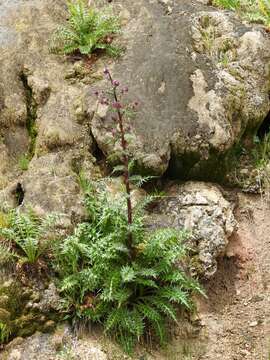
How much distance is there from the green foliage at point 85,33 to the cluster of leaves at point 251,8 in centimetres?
191

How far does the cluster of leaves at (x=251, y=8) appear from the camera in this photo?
790 centimetres

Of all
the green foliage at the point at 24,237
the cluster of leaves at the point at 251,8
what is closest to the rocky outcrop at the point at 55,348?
the green foliage at the point at 24,237

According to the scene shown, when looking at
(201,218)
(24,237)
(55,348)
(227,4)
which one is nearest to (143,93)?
(201,218)

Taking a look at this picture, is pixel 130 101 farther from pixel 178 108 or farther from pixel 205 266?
pixel 205 266

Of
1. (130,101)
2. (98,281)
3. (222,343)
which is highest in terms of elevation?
(130,101)

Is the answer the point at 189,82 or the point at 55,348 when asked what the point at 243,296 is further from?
the point at 189,82

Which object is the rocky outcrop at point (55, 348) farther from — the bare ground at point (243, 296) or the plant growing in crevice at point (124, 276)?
the bare ground at point (243, 296)

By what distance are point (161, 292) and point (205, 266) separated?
2.48 ft

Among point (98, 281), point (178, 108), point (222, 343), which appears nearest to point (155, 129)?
point (178, 108)

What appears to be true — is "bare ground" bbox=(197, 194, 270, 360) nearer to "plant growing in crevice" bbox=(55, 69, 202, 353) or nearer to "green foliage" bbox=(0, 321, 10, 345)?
"plant growing in crevice" bbox=(55, 69, 202, 353)

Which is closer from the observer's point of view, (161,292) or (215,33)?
(161,292)

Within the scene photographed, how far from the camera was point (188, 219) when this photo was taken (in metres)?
6.07

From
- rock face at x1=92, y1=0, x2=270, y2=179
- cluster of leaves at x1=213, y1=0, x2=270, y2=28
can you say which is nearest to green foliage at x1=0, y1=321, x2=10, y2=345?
rock face at x1=92, y1=0, x2=270, y2=179

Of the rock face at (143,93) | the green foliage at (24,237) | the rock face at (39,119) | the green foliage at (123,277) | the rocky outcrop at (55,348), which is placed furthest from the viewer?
the rock face at (143,93)
